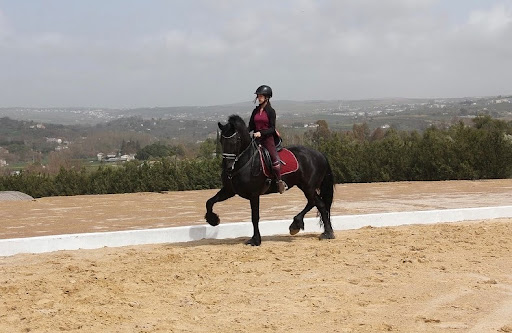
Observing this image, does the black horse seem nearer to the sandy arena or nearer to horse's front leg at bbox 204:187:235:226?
horse's front leg at bbox 204:187:235:226

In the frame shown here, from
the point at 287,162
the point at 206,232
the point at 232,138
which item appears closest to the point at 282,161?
the point at 287,162

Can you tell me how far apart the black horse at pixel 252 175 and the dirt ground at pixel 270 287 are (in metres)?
0.42

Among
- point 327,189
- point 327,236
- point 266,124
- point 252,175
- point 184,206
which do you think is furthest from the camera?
point 184,206

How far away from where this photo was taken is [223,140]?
7875 millimetres

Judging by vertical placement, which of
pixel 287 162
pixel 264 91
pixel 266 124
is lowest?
pixel 287 162

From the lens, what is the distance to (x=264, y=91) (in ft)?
26.3

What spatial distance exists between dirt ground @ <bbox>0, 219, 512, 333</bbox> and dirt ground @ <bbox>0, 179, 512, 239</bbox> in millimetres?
3448

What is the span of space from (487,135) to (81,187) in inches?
962

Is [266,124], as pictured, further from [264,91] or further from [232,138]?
[232,138]

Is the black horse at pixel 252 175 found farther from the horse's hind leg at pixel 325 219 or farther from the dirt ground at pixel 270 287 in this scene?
the dirt ground at pixel 270 287

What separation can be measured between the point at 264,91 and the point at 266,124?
1.54 ft

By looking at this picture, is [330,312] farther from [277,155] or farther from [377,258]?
[277,155]

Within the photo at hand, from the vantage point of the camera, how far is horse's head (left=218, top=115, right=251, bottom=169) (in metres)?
7.80

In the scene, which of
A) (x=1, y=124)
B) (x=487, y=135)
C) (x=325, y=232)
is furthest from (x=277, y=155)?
(x=1, y=124)
